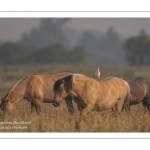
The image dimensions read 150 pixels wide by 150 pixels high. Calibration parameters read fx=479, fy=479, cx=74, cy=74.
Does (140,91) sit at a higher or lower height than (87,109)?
higher

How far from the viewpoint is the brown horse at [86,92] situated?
443 inches

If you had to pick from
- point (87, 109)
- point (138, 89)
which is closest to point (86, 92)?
point (87, 109)

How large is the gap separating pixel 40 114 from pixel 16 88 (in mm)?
986

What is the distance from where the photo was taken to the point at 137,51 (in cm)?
2416

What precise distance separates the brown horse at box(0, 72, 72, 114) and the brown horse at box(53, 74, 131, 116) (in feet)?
3.76

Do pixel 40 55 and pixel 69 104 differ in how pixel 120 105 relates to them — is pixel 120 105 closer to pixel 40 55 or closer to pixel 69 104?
pixel 69 104

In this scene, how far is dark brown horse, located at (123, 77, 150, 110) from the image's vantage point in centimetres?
1277

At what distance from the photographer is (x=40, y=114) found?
12164 mm

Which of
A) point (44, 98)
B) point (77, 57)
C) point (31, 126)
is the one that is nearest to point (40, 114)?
point (44, 98)

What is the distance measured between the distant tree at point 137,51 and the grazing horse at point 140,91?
8434mm

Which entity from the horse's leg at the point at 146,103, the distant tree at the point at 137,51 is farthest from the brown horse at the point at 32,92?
the distant tree at the point at 137,51

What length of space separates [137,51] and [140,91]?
11.5 meters

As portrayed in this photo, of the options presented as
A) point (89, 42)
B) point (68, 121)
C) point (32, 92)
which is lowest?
point (68, 121)

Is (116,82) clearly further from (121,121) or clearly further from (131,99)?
(121,121)
